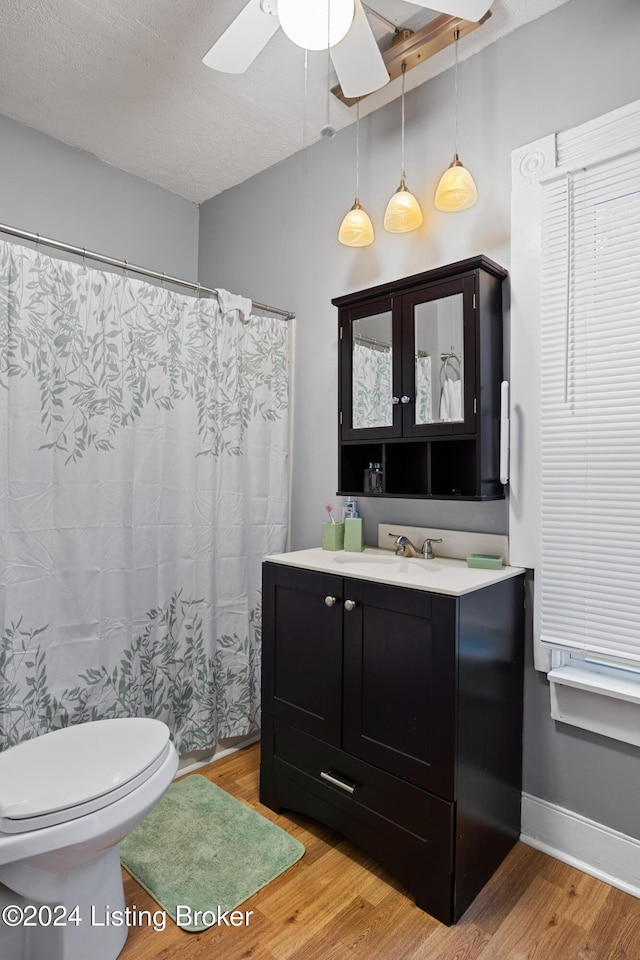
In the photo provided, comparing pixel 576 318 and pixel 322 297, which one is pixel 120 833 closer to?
pixel 576 318

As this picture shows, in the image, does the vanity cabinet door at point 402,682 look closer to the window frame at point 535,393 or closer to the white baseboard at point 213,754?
the window frame at point 535,393

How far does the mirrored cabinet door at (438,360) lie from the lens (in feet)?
5.71

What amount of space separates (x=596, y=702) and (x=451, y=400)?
1.00 m

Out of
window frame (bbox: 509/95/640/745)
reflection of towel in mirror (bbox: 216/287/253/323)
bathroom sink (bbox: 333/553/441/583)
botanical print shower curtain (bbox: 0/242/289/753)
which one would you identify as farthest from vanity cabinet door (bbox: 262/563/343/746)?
reflection of towel in mirror (bbox: 216/287/253/323)

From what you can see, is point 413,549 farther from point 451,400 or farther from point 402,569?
point 451,400

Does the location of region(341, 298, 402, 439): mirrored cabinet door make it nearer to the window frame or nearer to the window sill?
the window frame

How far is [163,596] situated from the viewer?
215cm

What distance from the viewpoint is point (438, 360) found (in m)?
1.81

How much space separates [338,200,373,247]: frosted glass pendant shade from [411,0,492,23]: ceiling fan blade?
72 cm

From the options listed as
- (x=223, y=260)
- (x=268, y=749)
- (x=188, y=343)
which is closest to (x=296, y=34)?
(x=188, y=343)

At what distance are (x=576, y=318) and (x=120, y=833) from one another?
184 cm

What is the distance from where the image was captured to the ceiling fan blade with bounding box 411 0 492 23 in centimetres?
135

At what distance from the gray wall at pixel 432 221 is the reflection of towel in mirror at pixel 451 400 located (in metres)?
0.35

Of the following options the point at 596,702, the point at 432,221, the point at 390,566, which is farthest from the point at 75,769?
the point at 432,221
